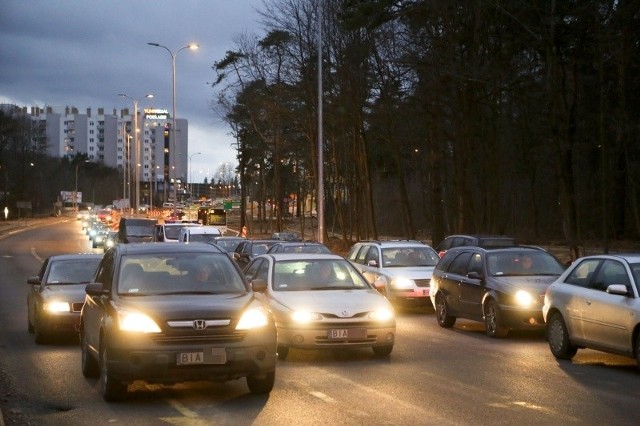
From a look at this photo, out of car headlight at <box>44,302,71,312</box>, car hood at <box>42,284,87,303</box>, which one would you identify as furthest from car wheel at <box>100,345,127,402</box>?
car hood at <box>42,284,87,303</box>

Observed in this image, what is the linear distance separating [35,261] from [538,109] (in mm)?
25426

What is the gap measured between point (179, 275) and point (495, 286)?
24.3ft

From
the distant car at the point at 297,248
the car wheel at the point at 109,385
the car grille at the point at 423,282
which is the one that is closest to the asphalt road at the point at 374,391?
the car wheel at the point at 109,385

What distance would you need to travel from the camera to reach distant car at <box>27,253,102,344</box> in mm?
15961

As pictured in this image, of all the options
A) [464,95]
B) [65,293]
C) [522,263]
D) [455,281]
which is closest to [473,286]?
[455,281]

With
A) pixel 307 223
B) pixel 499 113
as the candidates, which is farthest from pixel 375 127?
pixel 307 223

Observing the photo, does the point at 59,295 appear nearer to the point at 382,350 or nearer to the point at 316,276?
A: the point at 316,276

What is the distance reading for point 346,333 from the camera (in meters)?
13.5

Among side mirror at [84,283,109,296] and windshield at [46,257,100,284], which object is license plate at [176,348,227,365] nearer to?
side mirror at [84,283,109,296]

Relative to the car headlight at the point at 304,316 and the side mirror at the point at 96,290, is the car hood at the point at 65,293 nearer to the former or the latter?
the car headlight at the point at 304,316

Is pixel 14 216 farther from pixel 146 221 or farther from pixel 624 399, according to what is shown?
pixel 624 399

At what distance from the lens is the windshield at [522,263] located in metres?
17.5

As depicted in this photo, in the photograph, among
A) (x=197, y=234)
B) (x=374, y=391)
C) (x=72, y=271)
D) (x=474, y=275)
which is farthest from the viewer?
(x=197, y=234)

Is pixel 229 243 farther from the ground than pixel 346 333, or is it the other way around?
pixel 229 243
